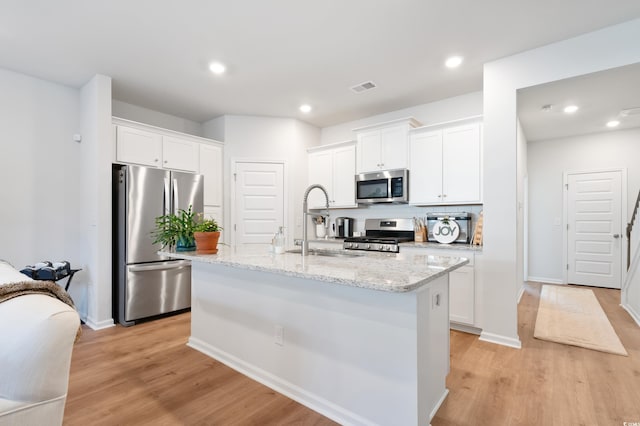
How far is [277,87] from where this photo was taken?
3.67 metres

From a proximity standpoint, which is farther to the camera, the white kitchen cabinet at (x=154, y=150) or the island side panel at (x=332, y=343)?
the white kitchen cabinet at (x=154, y=150)

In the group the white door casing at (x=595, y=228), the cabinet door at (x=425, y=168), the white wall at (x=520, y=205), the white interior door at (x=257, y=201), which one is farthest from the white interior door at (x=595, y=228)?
the white interior door at (x=257, y=201)

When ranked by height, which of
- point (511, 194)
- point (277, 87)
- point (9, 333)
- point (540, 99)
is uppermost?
point (277, 87)

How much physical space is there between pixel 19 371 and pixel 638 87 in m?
4.85

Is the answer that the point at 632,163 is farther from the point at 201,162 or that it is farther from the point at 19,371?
the point at 19,371

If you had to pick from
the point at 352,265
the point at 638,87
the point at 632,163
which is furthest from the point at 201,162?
the point at 632,163

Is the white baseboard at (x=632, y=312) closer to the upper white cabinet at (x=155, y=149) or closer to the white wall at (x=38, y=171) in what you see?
the upper white cabinet at (x=155, y=149)

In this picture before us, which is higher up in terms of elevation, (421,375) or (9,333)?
(9,333)

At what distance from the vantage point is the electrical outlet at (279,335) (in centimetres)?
209

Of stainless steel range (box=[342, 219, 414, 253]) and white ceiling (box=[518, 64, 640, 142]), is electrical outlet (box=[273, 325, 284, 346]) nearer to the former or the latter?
stainless steel range (box=[342, 219, 414, 253])

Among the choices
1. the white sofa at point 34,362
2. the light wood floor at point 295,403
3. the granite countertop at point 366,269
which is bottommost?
the light wood floor at point 295,403

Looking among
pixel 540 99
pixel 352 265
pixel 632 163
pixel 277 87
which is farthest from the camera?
pixel 632 163

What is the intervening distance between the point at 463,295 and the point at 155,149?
155 inches

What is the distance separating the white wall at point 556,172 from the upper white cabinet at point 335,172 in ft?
11.9
